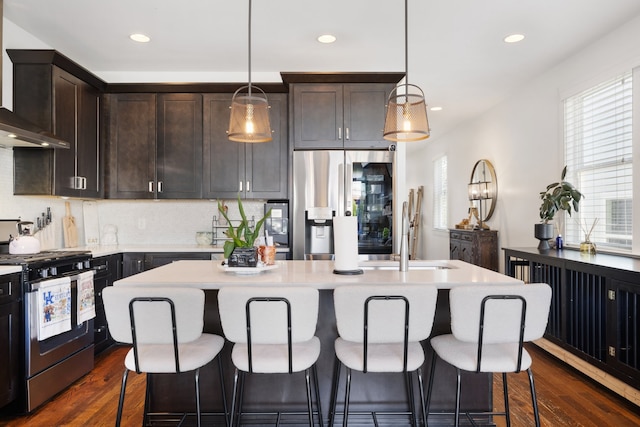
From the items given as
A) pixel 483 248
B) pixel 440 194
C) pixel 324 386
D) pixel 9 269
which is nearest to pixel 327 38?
pixel 324 386

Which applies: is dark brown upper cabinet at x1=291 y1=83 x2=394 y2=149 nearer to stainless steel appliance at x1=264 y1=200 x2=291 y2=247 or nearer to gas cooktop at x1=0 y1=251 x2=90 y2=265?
stainless steel appliance at x1=264 y1=200 x2=291 y2=247

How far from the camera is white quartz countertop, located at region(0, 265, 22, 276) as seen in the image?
8.34 feet

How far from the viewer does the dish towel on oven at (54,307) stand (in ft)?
9.10

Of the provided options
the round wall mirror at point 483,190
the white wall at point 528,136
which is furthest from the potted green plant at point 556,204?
the round wall mirror at point 483,190

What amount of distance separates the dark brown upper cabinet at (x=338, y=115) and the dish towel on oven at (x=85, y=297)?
2.21 m

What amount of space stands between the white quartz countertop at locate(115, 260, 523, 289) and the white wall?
97.7 inches

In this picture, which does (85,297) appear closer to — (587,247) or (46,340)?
(46,340)

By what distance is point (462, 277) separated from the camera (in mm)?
2238

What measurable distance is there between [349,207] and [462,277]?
209cm

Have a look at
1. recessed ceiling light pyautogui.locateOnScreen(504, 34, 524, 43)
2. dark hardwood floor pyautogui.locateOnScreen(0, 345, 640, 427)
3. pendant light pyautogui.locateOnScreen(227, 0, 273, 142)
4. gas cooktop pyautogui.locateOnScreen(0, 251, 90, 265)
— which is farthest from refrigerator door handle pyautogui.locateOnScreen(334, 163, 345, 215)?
gas cooktop pyautogui.locateOnScreen(0, 251, 90, 265)

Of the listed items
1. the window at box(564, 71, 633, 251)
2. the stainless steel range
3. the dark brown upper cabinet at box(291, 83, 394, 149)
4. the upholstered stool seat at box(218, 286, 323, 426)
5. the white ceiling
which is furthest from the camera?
the dark brown upper cabinet at box(291, 83, 394, 149)

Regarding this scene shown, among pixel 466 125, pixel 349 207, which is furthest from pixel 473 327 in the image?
pixel 466 125

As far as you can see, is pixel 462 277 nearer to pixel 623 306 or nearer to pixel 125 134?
pixel 623 306

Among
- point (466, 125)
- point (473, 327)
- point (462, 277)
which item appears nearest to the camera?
point (473, 327)
